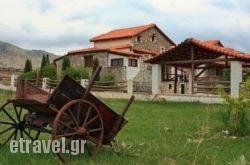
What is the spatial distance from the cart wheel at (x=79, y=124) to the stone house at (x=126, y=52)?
2969 cm

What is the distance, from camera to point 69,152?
712cm

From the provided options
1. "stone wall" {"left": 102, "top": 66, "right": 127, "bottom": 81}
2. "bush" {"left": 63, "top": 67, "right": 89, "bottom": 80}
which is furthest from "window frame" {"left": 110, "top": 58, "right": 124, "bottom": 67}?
"bush" {"left": 63, "top": 67, "right": 89, "bottom": 80}

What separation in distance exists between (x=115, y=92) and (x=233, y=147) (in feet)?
59.1

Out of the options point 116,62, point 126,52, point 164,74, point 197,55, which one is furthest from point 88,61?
point 197,55

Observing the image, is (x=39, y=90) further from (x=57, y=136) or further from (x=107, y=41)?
(x=107, y=41)

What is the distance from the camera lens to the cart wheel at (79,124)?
22.7 ft

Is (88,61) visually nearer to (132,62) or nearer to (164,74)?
(132,62)

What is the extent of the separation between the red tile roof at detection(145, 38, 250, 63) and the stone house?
11191 mm

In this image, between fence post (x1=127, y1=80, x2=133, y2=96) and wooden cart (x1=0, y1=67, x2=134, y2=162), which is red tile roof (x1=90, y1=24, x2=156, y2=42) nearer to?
fence post (x1=127, y1=80, x2=133, y2=96)

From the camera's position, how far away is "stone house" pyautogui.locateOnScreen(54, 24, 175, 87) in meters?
38.4

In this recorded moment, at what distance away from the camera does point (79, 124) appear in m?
7.22

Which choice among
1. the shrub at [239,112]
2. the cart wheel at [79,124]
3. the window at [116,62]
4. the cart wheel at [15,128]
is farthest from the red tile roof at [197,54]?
the cart wheel at [79,124]

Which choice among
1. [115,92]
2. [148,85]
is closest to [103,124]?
[115,92]

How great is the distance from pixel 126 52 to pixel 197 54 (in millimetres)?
14785
